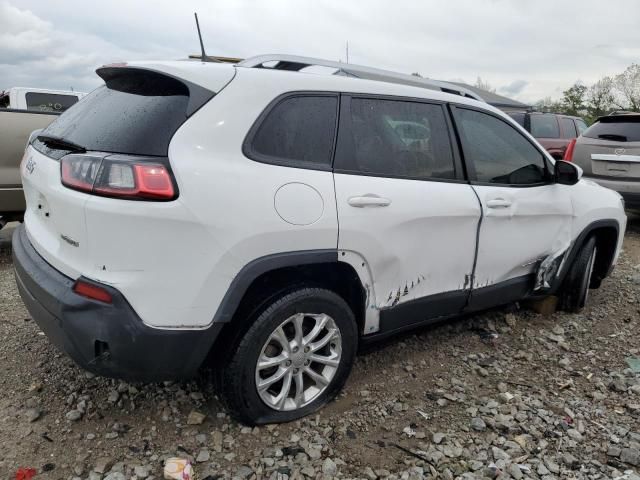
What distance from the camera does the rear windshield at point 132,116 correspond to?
2035mm

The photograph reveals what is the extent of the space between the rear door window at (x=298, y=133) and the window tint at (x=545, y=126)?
10.1 meters

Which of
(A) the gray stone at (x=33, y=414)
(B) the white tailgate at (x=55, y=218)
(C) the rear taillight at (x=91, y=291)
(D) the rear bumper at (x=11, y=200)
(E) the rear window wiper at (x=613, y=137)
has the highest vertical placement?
(E) the rear window wiper at (x=613, y=137)

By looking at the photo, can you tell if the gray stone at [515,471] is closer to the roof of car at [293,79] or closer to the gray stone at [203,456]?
the gray stone at [203,456]

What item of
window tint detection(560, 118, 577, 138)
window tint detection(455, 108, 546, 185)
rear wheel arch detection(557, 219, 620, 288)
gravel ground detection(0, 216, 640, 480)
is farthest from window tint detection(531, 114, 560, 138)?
gravel ground detection(0, 216, 640, 480)

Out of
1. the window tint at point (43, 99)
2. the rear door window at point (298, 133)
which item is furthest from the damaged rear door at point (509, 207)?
the window tint at point (43, 99)

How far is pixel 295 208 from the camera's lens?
2.20 m

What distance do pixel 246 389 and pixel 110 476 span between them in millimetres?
655

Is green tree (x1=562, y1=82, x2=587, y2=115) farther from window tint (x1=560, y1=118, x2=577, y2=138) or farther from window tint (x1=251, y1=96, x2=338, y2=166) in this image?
window tint (x1=251, y1=96, x2=338, y2=166)

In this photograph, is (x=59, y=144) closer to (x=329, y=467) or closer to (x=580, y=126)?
(x=329, y=467)

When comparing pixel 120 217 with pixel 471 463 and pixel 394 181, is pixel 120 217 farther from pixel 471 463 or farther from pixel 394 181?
pixel 471 463

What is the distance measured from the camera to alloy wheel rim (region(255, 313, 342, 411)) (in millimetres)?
2377

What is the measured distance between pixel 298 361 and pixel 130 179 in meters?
1.14

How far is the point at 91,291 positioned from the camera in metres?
1.99

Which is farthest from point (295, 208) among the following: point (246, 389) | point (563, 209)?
point (563, 209)
